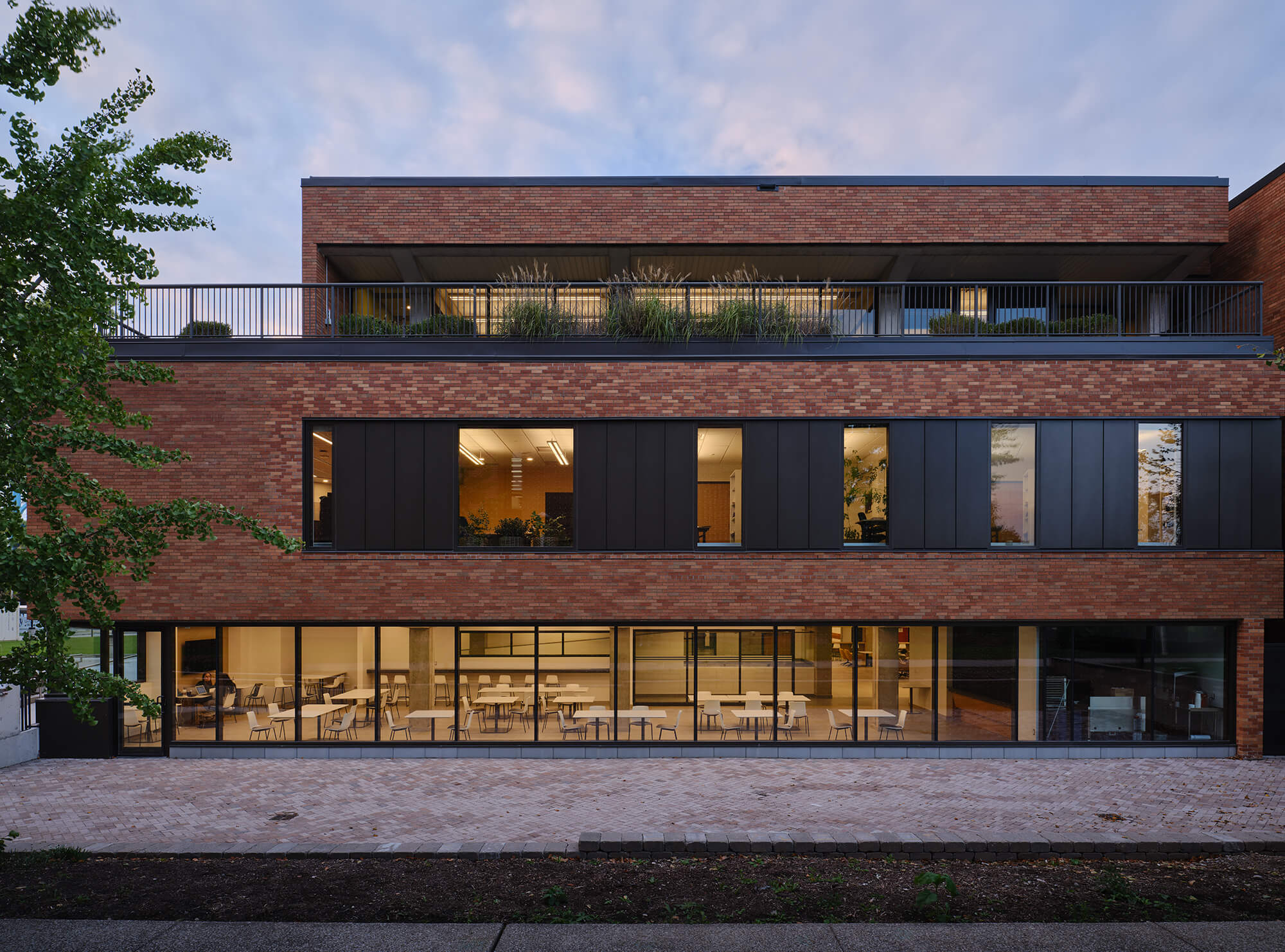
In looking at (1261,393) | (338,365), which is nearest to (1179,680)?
(1261,393)

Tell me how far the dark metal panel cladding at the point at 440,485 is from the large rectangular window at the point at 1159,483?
12.7 meters

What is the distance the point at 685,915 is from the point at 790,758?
6725 millimetres

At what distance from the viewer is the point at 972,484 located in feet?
41.9

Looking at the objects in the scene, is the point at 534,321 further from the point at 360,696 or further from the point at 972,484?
the point at 972,484

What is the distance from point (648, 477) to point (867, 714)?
19.7 ft

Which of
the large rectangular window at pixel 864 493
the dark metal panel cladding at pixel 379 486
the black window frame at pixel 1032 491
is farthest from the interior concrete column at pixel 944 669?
the dark metal panel cladding at pixel 379 486

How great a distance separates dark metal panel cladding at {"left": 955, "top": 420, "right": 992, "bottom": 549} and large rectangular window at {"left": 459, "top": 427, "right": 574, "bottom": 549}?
714cm

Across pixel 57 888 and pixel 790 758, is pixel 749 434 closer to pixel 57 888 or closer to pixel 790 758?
pixel 790 758

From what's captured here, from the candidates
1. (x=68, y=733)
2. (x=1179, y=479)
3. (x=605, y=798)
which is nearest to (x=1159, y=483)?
(x=1179, y=479)

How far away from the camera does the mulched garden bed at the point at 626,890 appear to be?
6484mm

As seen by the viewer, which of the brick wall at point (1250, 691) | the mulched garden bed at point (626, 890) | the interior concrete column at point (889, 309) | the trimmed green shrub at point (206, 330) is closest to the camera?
the mulched garden bed at point (626, 890)

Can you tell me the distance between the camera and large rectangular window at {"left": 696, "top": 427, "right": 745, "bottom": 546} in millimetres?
12836

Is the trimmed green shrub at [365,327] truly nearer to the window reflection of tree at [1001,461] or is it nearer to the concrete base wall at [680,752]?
the concrete base wall at [680,752]

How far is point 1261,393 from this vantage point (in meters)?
12.7
